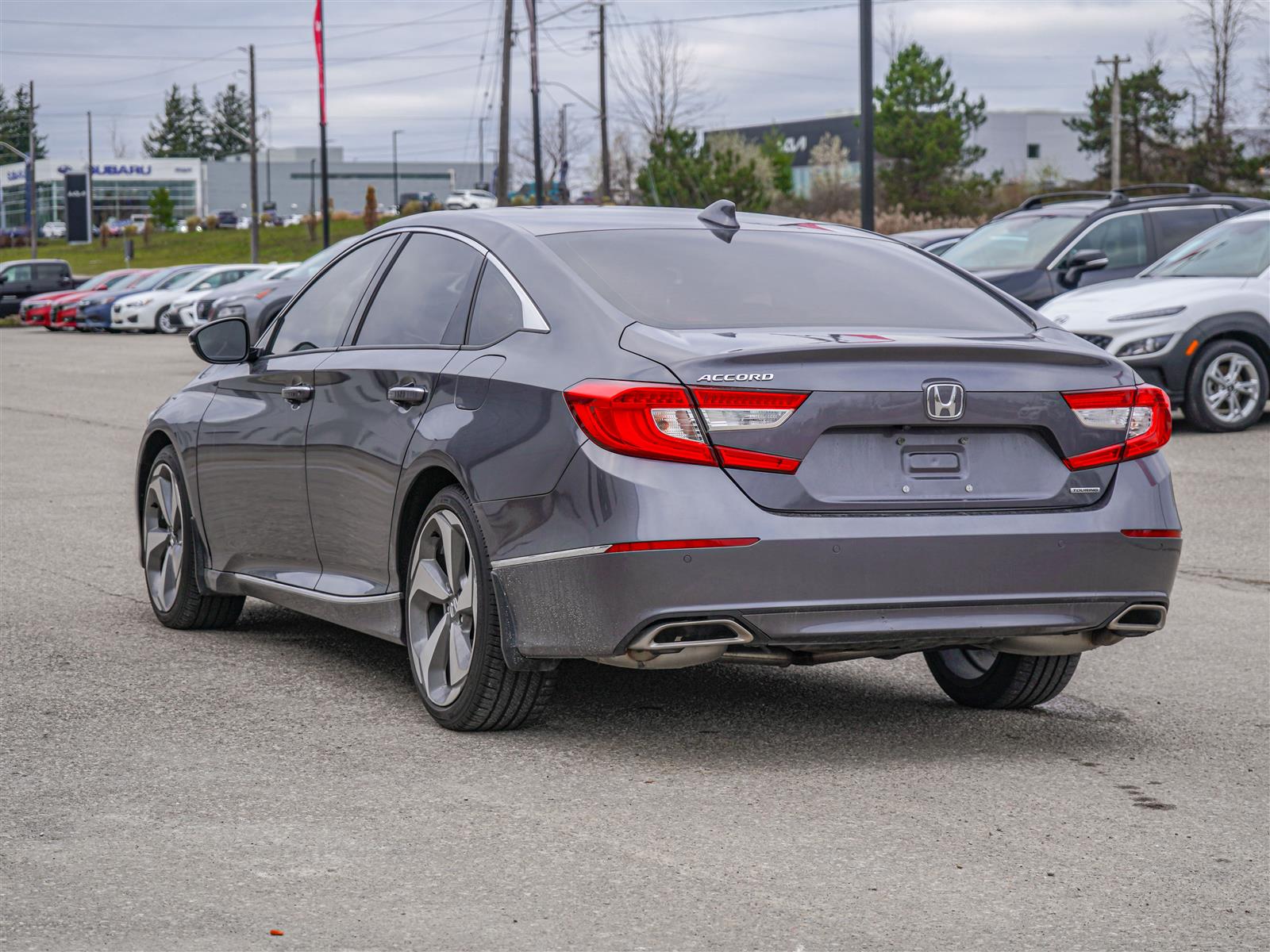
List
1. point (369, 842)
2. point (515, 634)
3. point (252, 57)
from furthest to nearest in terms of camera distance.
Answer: point (252, 57) < point (515, 634) < point (369, 842)

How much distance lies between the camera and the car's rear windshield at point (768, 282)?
5.06 m

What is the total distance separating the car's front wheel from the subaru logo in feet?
121

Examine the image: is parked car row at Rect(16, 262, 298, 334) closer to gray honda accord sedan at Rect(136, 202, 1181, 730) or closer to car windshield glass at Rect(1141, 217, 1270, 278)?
car windshield glass at Rect(1141, 217, 1270, 278)

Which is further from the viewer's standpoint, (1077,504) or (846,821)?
(1077,504)

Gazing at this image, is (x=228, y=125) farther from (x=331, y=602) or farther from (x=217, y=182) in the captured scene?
(x=331, y=602)

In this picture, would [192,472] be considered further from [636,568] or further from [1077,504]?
[1077,504]

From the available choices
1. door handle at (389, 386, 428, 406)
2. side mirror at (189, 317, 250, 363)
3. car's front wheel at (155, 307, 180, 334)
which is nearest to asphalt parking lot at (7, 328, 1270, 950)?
door handle at (389, 386, 428, 406)

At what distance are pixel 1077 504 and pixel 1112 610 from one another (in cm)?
32

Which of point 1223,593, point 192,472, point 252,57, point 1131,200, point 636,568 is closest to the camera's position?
point 636,568

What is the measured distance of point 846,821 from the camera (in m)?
4.38

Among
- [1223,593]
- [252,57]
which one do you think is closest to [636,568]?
[1223,593]

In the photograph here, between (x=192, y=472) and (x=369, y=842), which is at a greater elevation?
(x=192, y=472)

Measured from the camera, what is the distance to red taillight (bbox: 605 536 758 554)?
14.7ft

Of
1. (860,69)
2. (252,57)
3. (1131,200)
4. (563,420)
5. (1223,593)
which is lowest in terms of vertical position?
(1223,593)
